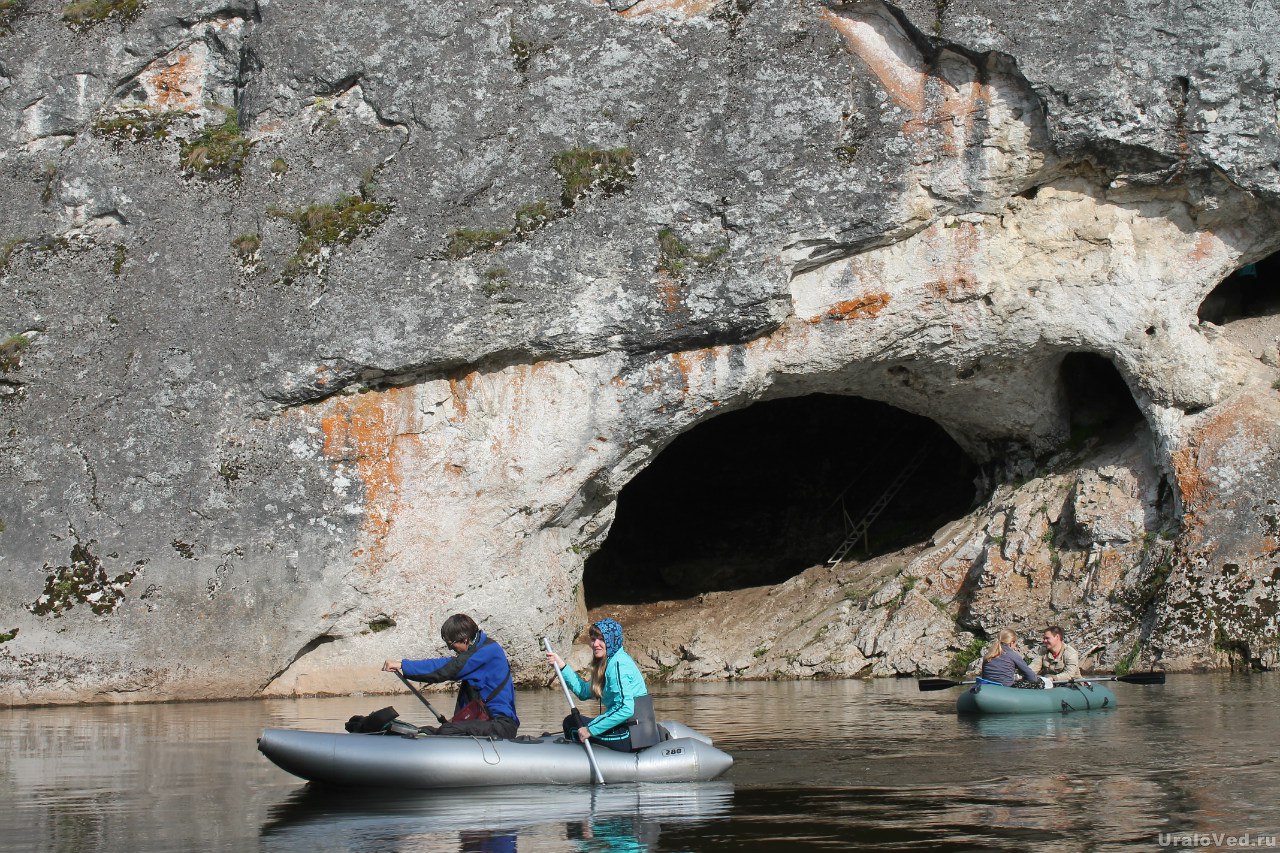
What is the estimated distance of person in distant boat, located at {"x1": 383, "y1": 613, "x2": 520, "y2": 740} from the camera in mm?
9797

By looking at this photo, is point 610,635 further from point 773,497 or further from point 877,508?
point 773,497

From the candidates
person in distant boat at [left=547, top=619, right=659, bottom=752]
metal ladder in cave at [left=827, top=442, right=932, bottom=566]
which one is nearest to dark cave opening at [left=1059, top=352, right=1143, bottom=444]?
metal ladder in cave at [left=827, top=442, right=932, bottom=566]

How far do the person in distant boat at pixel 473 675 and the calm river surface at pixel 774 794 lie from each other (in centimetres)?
58

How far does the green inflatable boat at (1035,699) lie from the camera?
13672 millimetres

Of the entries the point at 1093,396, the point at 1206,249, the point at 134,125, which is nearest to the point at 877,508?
the point at 1093,396

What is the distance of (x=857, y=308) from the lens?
18250mm

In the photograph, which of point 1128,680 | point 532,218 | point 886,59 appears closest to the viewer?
point 1128,680

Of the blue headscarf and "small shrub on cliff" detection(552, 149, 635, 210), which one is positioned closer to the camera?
the blue headscarf

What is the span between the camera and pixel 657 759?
987cm

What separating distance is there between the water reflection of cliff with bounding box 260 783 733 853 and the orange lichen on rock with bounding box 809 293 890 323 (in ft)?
32.0

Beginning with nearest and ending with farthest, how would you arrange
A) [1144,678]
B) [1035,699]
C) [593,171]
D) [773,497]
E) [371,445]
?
[1035,699], [1144,678], [371,445], [593,171], [773,497]

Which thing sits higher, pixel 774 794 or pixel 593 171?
pixel 593 171

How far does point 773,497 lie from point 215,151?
11815mm

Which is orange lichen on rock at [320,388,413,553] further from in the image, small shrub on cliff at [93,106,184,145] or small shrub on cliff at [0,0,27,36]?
small shrub on cliff at [0,0,27,36]
